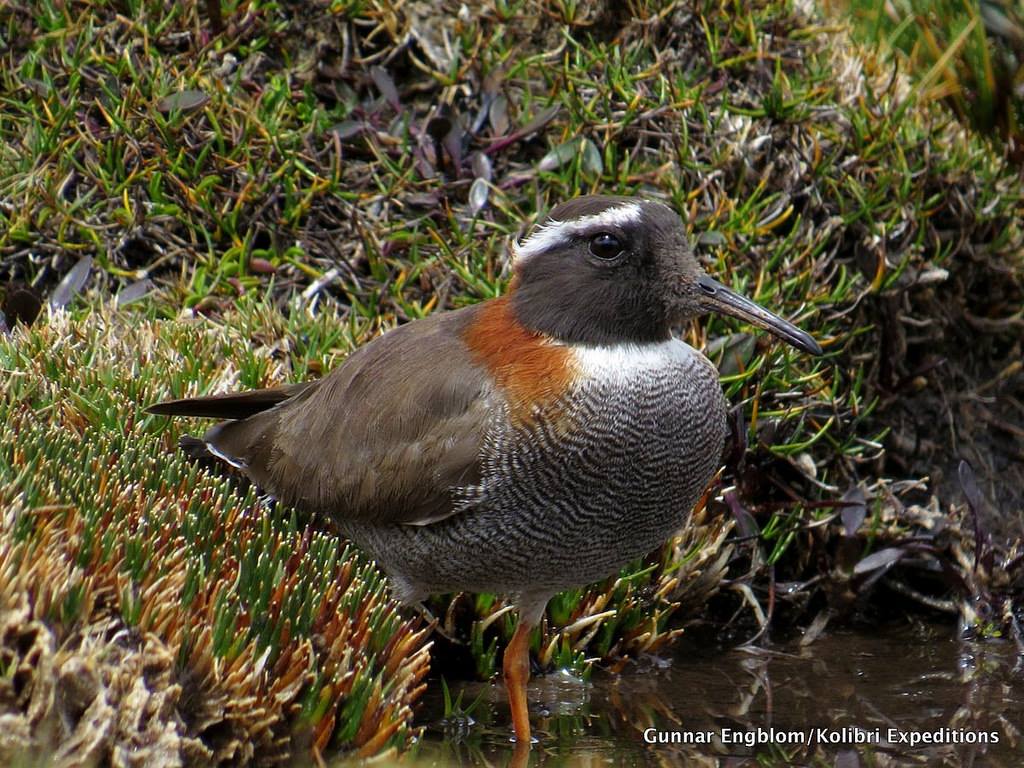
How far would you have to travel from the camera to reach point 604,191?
7.02 metres

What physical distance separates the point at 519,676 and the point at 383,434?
1.03 meters

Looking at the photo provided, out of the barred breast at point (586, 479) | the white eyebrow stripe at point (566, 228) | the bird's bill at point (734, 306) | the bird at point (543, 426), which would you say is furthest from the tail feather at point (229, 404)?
the bird's bill at point (734, 306)

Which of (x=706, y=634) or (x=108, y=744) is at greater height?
(x=108, y=744)

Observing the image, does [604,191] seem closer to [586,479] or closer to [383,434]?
[383,434]

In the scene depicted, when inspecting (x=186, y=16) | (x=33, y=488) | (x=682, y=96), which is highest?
(x=682, y=96)

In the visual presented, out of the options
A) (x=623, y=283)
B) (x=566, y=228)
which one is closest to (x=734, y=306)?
(x=623, y=283)

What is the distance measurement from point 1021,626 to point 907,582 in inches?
22.3

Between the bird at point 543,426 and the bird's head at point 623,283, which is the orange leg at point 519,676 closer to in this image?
the bird at point 543,426

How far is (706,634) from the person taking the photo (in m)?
6.34

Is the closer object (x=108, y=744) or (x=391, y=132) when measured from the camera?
(x=108, y=744)

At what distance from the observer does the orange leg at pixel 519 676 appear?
5.00 metres

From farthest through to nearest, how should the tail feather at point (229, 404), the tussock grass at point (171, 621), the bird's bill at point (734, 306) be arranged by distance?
the tail feather at point (229, 404) → the bird's bill at point (734, 306) → the tussock grass at point (171, 621)

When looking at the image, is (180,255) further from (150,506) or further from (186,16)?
(150,506)

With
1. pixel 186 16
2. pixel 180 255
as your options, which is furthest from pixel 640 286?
pixel 186 16
